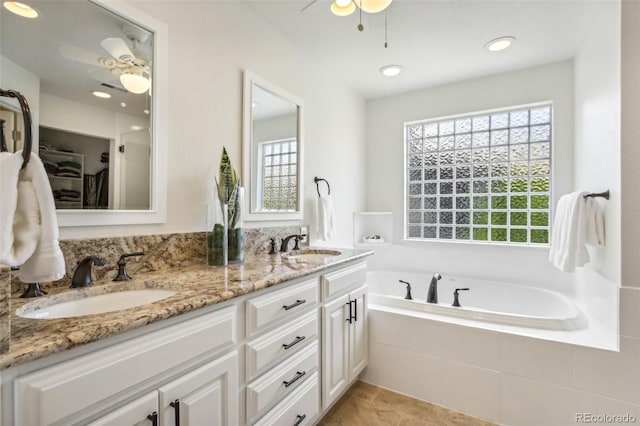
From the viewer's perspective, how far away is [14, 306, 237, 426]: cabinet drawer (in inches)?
23.6

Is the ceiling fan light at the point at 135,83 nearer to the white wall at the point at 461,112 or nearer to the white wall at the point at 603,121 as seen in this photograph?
the white wall at the point at 603,121

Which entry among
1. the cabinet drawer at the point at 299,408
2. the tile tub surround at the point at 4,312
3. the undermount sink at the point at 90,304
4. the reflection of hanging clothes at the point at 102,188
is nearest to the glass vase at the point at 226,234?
the undermount sink at the point at 90,304

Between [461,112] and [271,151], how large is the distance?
2.06 meters

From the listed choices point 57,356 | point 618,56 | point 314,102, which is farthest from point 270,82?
point 618,56

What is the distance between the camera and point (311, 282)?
1.48 meters

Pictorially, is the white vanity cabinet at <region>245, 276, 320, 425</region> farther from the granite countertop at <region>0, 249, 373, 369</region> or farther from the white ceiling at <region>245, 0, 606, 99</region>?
the white ceiling at <region>245, 0, 606, 99</region>

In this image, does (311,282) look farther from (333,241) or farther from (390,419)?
(333,241)

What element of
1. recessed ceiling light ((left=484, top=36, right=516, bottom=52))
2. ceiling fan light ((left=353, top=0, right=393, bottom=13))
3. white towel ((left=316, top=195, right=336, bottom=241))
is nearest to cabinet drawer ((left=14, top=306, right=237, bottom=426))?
white towel ((left=316, top=195, right=336, bottom=241))

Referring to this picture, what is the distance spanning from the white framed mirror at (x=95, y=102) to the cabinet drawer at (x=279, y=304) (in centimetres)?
65

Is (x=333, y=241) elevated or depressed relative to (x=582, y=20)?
depressed

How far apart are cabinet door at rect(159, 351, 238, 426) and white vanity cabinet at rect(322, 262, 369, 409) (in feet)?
2.06

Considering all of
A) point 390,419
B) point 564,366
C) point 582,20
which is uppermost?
point 582,20

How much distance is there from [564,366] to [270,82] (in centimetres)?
244

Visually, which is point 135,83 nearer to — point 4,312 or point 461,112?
point 4,312
